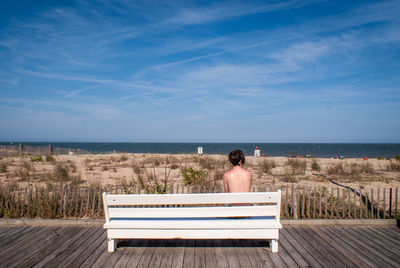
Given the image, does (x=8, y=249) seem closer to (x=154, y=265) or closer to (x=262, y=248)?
(x=154, y=265)

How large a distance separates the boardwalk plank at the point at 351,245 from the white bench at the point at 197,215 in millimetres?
1271

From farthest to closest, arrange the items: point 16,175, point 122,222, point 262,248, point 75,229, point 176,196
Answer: point 16,175 < point 75,229 < point 262,248 < point 122,222 < point 176,196

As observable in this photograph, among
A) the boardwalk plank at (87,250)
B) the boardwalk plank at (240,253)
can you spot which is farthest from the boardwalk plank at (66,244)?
the boardwalk plank at (240,253)

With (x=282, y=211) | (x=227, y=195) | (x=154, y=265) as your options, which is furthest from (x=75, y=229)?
(x=282, y=211)

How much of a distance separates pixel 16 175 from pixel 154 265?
38.0 ft

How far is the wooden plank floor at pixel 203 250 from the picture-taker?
3299 millimetres

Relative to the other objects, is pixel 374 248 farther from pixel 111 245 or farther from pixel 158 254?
pixel 111 245

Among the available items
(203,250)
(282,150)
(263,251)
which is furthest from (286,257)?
(282,150)

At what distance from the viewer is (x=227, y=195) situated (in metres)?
3.19

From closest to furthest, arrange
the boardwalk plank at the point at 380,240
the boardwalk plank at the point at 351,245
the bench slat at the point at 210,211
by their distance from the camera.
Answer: the bench slat at the point at 210,211 → the boardwalk plank at the point at 351,245 → the boardwalk plank at the point at 380,240

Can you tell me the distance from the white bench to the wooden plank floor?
309 mm

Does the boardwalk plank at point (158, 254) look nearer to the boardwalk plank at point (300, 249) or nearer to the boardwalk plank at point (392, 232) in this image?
the boardwalk plank at point (300, 249)

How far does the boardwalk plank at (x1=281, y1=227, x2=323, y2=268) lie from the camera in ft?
10.9

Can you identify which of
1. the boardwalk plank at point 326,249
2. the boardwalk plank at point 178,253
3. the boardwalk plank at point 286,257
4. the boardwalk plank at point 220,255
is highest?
the boardwalk plank at point 220,255
